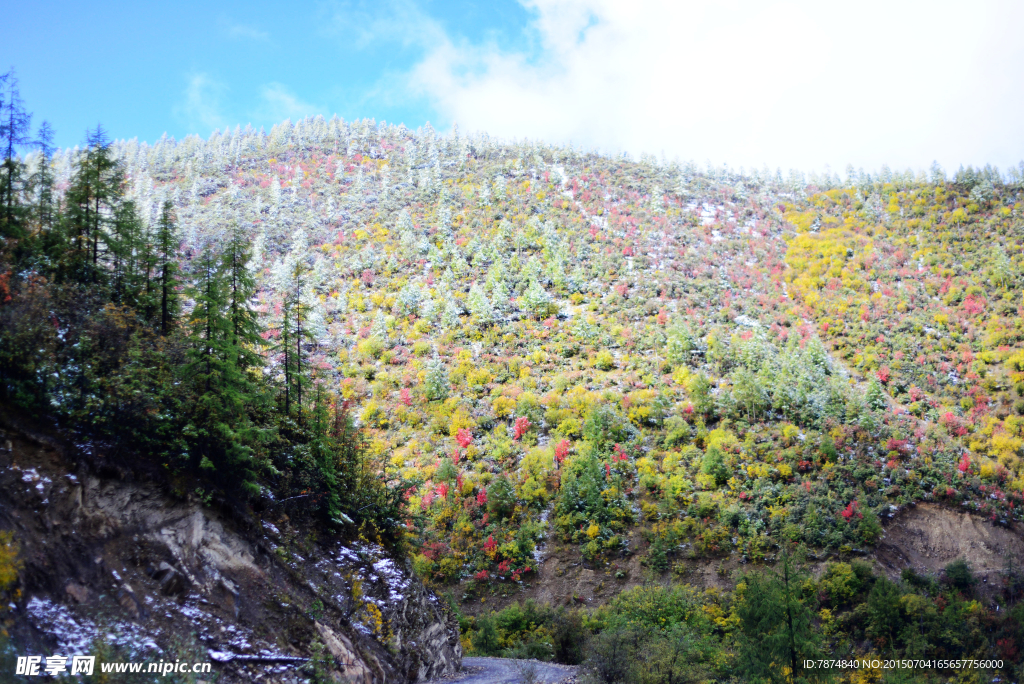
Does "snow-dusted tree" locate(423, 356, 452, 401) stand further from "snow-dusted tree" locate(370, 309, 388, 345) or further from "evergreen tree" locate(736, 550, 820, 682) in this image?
"evergreen tree" locate(736, 550, 820, 682)

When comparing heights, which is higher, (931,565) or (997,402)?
(997,402)

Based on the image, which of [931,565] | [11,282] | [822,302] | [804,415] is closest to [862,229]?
[822,302]

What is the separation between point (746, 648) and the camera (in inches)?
674

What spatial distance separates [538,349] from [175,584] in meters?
43.0

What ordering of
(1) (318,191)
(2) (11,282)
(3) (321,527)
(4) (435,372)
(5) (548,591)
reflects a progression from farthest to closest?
1. (1) (318,191)
2. (4) (435,372)
3. (5) (548,591)
4. (3) (321,527)
5. (2) (11,282)

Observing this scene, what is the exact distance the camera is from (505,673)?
20.0 meters

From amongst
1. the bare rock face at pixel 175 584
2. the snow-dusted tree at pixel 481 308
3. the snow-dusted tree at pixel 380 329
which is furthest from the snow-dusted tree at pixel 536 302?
the bare rock face at pixel 175 584

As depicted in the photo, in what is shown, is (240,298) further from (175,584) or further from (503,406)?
(503,406)

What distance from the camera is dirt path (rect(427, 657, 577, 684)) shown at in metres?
18.2

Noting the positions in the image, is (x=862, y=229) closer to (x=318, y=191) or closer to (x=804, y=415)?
(x=804, y=415)

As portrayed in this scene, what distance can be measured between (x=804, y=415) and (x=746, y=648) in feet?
92.6

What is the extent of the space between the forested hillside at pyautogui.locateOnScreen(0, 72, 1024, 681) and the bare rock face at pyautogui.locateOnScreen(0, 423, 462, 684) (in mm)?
1088

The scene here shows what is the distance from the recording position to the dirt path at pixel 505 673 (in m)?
18.2

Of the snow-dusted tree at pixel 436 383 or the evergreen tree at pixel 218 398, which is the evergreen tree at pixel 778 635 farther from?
the snow-dusted tree at pixel 436 383
